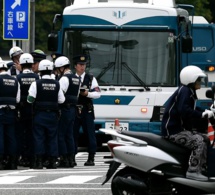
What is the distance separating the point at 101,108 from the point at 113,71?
2.99ft

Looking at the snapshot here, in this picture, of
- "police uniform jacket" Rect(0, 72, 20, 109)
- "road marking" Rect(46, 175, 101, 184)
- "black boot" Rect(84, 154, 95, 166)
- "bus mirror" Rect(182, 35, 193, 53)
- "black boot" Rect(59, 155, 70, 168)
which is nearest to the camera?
"road marking" Rect(46, 175, 101, 184)

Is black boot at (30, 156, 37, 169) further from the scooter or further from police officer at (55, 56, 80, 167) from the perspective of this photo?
the scooter

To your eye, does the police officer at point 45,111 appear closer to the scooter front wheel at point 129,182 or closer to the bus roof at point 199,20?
the scooter front wheel at point 129,182

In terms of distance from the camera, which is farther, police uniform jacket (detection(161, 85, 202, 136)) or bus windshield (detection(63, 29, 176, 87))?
bus windshield (detection(63, 29, 176, 87))

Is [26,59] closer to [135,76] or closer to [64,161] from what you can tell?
[64,161]

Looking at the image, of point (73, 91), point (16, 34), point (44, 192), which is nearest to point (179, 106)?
point (44, 192)

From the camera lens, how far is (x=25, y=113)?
66.0 feet

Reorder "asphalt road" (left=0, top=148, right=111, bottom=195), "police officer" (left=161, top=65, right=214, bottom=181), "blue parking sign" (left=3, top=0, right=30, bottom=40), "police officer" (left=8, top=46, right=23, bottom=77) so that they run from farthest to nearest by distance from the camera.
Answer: "blue parking sign" (left=3, top=0, right=30, bottom=40) → "police officer" (left=8, top=46, right=23, bottom=77) → "asphalt road" (left=0, top=148, right=111, bottom=195) → "police officer" (left=161, top=65, right=214, bottom=181)

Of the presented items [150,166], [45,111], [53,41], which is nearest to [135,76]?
[53,41]

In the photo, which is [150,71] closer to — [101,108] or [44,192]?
[101,108]

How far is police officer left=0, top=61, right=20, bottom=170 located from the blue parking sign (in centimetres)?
857

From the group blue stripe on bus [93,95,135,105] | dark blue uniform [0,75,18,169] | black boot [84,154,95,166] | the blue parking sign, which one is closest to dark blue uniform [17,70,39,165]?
dark blue uniform [0,75,18,169]

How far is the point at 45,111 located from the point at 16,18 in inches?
367

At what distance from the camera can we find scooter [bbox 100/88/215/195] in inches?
513
